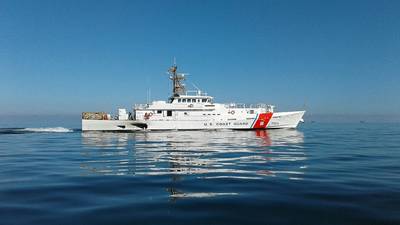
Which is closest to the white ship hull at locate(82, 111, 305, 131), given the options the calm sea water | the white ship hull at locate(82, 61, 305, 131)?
the white ship hull at locate(82, 61, 305, 131)

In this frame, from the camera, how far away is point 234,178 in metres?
10.5

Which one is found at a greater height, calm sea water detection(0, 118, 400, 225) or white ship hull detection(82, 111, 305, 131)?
white ship hull detection(82, 111, 305, 131)

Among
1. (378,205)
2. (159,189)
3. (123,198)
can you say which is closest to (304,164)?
(378,205)

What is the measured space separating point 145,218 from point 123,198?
5.96ft

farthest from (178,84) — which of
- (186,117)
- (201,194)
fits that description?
(201,194)

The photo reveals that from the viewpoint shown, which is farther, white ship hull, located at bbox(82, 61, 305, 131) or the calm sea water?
white ship hull, located at bbox(82, 61, 305, 131)

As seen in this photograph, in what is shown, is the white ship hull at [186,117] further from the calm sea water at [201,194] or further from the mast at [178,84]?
the calm sea water at [201,194]

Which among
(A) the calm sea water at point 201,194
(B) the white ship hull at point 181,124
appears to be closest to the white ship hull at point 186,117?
(B) the white ship hull at point 181,124

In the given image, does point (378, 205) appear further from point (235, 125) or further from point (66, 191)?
point (235, 125)

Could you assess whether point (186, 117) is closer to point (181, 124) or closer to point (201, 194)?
point (181, 124)

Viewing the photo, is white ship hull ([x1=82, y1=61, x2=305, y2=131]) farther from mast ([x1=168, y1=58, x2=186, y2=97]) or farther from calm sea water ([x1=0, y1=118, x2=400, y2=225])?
calm sea water ([x1=0, y1=118, x2=400, y2=225])

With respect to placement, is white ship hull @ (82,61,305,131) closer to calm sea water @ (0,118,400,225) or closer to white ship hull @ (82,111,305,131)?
white ship hull @ (82,111,305,131)

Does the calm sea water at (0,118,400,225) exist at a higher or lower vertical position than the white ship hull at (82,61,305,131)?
lower

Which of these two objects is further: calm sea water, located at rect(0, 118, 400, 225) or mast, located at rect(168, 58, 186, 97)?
mast, located at rect(168, 58, 186, 97)
